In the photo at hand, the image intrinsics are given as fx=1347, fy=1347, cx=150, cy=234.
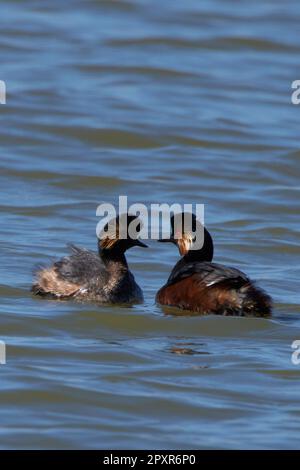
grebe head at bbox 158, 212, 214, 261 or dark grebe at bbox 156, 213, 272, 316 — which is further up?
grebe head at bbox 158, 212, 214, 261

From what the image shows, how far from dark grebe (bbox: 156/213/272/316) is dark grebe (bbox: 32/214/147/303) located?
306mm

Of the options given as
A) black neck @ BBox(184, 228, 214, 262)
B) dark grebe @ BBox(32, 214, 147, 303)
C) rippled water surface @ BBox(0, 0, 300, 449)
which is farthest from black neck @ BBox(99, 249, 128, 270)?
black neck @ BBox(184, 228, 214, 262)

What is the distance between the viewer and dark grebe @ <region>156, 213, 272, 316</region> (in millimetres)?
10227

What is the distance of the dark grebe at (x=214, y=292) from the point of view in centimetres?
1023

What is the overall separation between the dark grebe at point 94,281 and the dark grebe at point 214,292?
306mm

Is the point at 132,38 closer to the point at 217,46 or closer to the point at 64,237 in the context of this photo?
the point at 217,46

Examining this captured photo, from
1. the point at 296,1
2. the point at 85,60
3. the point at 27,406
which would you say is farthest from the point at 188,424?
the point at 296,1

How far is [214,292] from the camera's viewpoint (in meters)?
10.3

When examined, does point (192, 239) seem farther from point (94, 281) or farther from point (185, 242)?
point (94, 281)

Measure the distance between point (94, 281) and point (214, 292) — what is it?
1.10m

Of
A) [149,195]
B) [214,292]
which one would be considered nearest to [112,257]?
[214,292]

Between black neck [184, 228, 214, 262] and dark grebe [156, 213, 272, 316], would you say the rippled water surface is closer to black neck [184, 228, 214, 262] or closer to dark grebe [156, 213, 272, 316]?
dark grebe [156, 213, 272, 316]

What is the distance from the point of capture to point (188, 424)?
321 inches

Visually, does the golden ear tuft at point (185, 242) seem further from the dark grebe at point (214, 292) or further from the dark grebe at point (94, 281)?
the dark grebe at point (94, 281)
